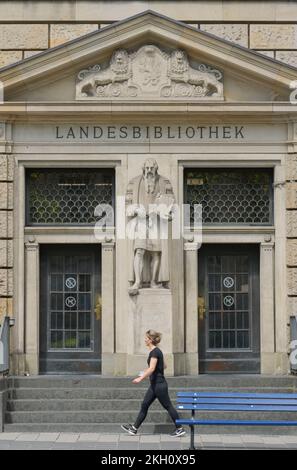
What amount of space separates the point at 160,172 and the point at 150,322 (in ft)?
8.60

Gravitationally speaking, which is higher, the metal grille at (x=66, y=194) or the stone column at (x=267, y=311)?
the metal grille at (x=66, y=194)

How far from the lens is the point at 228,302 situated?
16.2 m

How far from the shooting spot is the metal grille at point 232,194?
16219mm

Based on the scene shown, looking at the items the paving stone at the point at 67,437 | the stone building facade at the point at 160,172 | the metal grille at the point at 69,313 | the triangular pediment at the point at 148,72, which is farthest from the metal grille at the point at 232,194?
the paving stone at the point at 67,437

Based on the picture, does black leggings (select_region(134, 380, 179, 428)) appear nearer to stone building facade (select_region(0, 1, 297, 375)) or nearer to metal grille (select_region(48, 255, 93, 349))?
stone building facade (select_region(0, 1, 297, 375))

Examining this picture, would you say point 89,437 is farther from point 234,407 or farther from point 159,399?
point 234,407

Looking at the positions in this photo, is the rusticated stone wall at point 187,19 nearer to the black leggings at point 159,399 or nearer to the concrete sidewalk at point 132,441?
the black leggings at point 159,399

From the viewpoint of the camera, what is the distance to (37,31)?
1652 centimetres

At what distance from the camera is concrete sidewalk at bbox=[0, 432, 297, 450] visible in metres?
12.7

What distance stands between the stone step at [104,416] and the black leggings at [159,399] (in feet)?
2.94

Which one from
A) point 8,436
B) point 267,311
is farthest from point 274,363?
point 8,436

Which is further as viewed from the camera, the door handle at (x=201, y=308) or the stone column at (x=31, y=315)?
the door handle at (x=201, y=308)

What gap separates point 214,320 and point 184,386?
179cm

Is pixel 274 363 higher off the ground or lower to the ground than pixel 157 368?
lower
